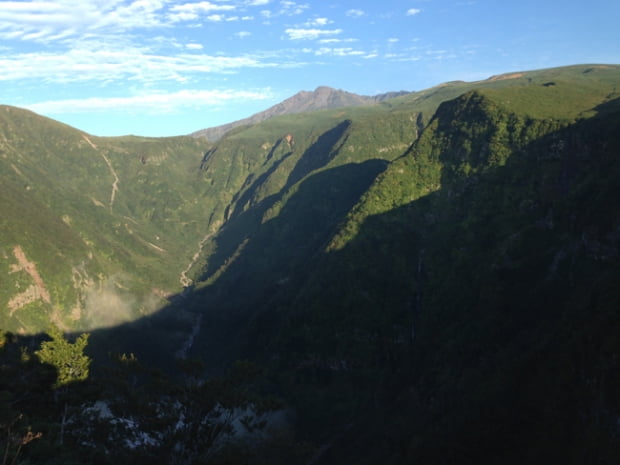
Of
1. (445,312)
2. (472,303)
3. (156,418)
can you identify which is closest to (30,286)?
(445,312)

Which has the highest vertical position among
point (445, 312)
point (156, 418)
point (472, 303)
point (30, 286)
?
point (156, 418)

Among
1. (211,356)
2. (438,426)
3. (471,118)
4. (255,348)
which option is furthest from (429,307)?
(211,356)

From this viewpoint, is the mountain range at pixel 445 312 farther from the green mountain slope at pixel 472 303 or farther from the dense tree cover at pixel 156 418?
the dense tree cover at pixel 156 418

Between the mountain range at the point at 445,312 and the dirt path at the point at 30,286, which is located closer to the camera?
the mountain range at the point at 445,312

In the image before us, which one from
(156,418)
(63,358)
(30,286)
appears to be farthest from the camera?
(30,286)

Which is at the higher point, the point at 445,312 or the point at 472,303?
the point at 472,303

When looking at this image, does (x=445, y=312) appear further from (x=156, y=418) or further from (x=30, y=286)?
(x=30, y=286)

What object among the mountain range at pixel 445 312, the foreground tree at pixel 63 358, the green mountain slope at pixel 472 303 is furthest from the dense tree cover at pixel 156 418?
the green mountain slope at pixel 472 303

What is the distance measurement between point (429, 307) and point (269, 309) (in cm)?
5454

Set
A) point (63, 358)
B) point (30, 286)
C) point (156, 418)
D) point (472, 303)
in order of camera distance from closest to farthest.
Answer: point (156, 418), point (63, 358), point (472, 303), point (30, 286)

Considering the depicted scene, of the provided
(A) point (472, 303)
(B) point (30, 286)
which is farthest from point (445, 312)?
(B) point (30, 286)

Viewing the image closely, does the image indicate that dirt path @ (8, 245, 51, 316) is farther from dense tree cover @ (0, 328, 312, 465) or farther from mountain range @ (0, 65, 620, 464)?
dense tree cover @ (0, 328, 312, 465)

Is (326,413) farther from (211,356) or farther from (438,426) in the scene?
(211,356)

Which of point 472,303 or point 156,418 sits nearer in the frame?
point 156,418
